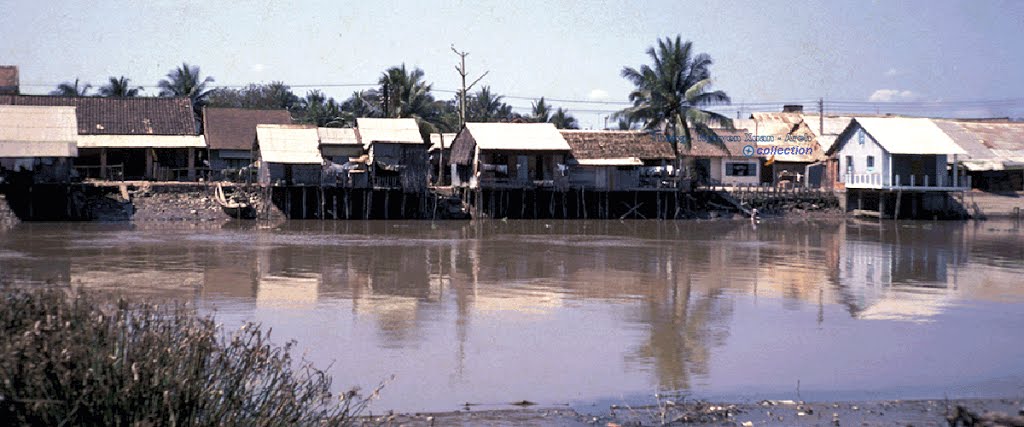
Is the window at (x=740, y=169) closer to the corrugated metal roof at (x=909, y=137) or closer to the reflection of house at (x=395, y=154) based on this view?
the corrugated metal roof at (x=909, y=137)

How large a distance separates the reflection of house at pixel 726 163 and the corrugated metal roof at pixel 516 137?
925 centimetres

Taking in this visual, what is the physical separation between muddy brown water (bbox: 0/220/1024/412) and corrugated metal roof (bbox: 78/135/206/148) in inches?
323

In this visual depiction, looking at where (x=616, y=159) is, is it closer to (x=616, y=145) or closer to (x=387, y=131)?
(x=616, y=145)

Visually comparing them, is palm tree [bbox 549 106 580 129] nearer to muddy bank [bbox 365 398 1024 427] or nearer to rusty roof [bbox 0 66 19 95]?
rusty roof [bbox 0 66 19 95]

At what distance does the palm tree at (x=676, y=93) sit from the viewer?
47.3 meters

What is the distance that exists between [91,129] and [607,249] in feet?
88.4

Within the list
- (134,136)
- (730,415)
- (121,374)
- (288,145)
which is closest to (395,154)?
(288,145)

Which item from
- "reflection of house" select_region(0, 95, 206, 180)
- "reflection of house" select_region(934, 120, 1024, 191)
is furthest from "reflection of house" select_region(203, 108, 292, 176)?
"reflection of house" select_region(934, 120, 1024, 191)

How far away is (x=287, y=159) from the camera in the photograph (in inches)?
1652

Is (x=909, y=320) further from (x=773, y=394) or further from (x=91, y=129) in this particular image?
(x=91, y=129)

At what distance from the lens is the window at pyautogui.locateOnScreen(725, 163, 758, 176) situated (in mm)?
52969

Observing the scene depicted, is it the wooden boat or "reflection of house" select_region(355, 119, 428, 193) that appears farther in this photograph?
"reflection of house" select_region(355, 119, 428, 193)

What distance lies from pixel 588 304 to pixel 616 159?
93.9ft

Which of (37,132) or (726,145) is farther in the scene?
(726,145)
